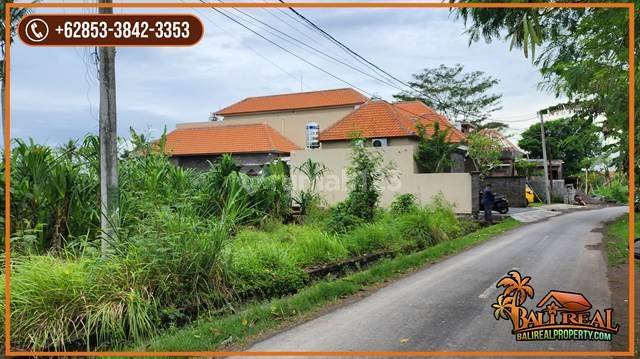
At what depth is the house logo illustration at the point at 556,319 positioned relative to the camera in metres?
4.28

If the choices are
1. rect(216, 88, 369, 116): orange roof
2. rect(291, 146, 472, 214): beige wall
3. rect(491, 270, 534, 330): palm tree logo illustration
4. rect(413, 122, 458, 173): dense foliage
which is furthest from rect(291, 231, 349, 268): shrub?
rect(216, 88, 369, 116): orange roof

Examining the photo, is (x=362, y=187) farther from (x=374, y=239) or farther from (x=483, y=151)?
(x=483, y=151)

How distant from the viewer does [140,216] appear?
22.0 feet

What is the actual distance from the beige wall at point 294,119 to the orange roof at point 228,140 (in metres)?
0.28

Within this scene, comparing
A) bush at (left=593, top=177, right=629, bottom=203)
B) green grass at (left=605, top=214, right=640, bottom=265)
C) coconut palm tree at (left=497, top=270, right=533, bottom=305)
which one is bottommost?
green grass at (left=605, top=214, right=640, bottom=265)

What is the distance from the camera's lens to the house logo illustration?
428 centimetres

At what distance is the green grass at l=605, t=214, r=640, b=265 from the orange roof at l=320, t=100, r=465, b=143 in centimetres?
600

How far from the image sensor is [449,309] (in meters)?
5.68

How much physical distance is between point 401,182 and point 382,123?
333 cm

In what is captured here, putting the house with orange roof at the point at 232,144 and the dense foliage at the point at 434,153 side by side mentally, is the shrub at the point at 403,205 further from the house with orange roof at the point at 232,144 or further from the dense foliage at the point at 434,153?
the house with orange roof at the point at 232,144

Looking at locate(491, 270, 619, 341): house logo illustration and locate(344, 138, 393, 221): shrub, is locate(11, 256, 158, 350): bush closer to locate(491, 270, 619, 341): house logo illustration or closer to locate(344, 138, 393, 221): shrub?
locate(491, 270, 619, 341): house logo illustration

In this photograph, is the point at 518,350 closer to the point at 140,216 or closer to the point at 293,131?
the point at 140,216

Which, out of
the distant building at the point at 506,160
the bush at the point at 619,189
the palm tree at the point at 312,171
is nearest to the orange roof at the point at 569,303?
the bush at the point at 619,189

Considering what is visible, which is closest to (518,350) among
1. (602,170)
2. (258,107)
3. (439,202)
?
(602,170)
